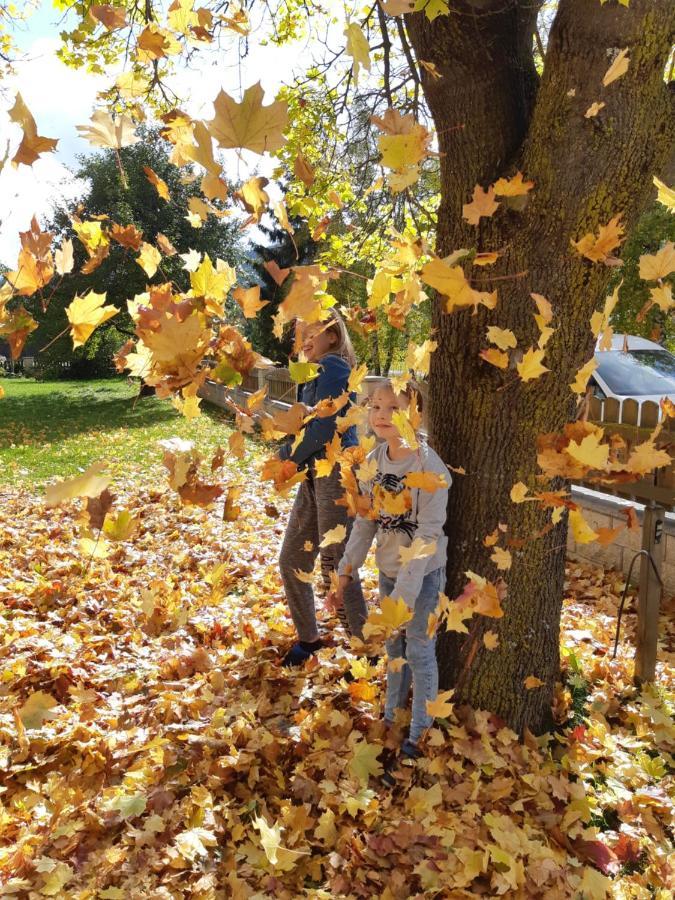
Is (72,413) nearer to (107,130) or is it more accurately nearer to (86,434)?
(86,434)

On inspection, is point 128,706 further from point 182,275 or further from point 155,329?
point 182,275

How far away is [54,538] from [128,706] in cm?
285

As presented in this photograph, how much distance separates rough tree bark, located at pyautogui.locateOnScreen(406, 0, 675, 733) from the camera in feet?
7.28

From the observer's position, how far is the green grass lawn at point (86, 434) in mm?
8836

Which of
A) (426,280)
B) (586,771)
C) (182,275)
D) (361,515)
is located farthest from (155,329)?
(182,275)

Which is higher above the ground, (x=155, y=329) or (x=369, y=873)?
(x=155, y=329)

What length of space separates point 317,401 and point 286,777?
153 centimetres

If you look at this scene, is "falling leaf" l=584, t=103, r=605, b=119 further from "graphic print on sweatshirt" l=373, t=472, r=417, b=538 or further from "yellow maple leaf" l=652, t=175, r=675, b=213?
"graphic print on sweatshirt" l=373, t=472, r=417, b=538

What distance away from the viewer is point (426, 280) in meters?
1.94

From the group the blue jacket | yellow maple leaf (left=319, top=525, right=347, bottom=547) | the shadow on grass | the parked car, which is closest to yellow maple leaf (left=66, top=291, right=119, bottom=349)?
the blue jacket

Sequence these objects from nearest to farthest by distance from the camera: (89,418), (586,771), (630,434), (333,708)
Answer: (586,771)
(333,708)
(630,434)
(89,418)

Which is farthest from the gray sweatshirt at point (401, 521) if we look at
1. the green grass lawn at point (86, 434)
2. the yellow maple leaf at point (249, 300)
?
the green grass lawn at point (86, 434)

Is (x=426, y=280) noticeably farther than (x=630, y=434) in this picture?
No

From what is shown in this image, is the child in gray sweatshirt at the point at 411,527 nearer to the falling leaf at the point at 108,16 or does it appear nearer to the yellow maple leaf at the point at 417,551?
the yellow maple leaf at the point at 417,551
